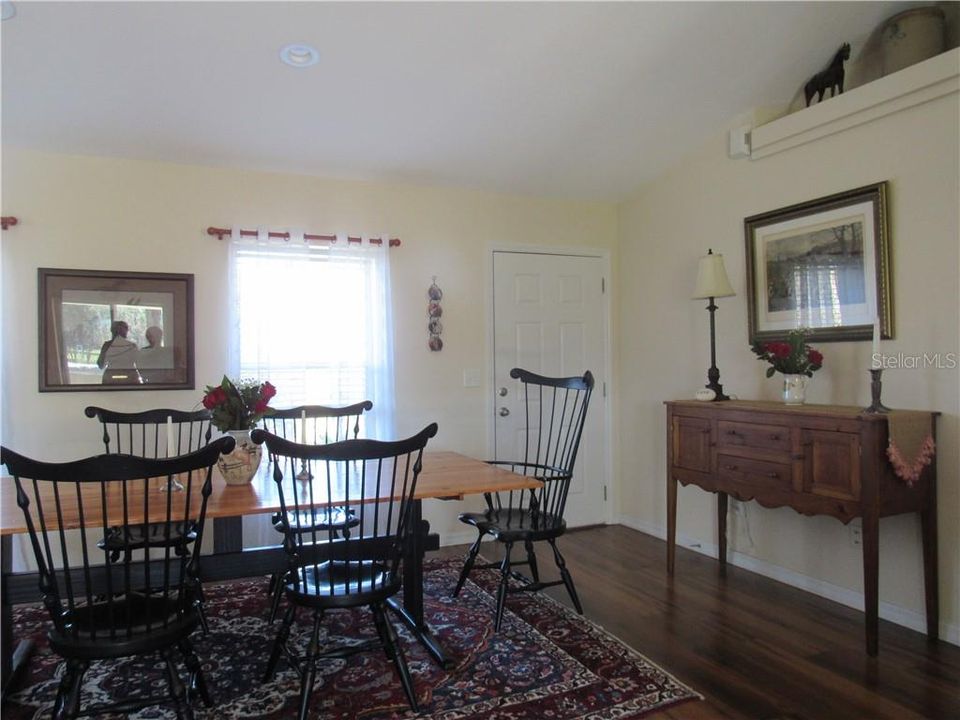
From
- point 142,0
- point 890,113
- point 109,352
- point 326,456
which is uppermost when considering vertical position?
point 142,0

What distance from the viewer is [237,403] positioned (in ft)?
8.32

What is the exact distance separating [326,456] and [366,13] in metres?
1.81

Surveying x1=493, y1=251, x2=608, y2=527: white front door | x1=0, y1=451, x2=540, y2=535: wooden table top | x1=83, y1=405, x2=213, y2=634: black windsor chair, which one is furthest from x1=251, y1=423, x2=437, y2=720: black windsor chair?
x1=493, y1=251, x2=608, y2=527: white front door

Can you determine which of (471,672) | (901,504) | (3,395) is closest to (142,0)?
(3,395)

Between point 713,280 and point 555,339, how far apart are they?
1.25 m

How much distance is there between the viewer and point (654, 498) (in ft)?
14.2

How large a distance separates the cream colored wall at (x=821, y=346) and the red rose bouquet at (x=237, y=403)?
261 cm

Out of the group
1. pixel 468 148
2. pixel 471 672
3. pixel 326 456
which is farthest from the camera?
pixel 468 148

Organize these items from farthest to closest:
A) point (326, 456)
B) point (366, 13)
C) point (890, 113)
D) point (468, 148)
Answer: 1. point (468, 148)
2. point (890, 113)
3. point (366, 13)
4. point (326, 456)

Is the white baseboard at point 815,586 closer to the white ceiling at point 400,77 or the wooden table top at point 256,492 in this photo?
the wooden table top at point 256,492

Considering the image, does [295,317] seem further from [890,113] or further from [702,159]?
[890,113]

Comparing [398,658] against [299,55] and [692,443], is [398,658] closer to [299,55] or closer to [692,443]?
[692,443]

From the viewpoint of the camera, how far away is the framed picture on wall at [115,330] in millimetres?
3371

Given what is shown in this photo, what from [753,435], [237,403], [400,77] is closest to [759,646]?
[753,435]
